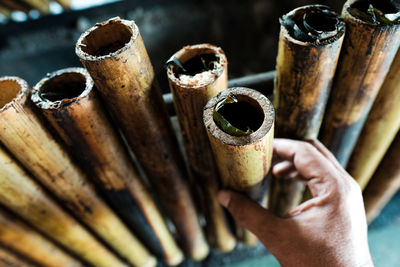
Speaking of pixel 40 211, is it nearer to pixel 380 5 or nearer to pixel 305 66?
pixel 305 66

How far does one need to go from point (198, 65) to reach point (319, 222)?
687mm

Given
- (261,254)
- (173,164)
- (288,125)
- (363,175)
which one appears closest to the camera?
(288,125)

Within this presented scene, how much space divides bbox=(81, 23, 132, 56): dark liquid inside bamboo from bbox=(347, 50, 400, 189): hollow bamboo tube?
0.94 m

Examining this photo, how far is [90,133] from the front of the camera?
1.02 m

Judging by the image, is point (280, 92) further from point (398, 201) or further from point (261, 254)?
point (398, 201)

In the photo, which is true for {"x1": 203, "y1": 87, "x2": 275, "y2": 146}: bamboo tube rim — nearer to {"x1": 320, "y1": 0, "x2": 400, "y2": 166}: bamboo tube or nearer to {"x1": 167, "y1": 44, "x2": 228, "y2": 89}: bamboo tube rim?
{"x1": 167, "y1": 44, "x2": 228, "y2": 89}: bamboo tube rim

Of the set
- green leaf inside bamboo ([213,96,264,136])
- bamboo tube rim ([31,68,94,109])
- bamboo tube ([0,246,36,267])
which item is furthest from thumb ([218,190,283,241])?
bamboo tube ([0,246,36,267])

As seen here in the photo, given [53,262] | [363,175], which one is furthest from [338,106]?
[53,262]

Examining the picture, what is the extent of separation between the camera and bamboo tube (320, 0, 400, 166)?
909 millimetres

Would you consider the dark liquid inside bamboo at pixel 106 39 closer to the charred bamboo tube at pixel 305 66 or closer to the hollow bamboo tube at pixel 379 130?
the charred bamboo tube at pixel 305 66

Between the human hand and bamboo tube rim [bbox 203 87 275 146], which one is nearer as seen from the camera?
bamboo tube rim [bbox 203 87 275 146]

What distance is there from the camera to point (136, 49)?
86cm

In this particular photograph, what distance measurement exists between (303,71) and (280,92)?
17 centimetres

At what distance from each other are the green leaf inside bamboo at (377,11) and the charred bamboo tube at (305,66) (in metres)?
0.07
